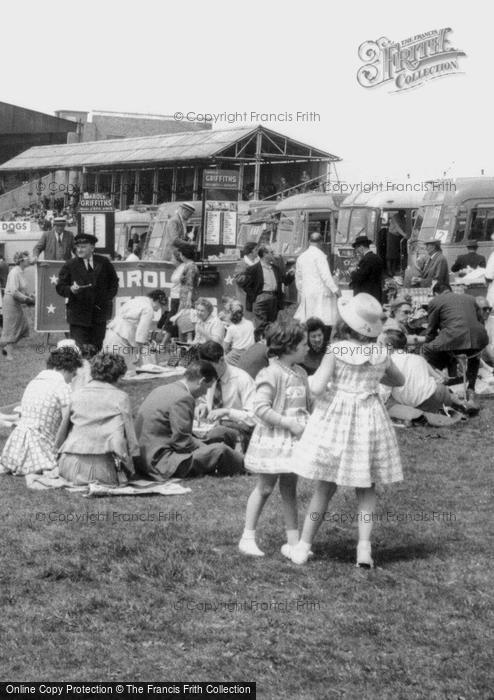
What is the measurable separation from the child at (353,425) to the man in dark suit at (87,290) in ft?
23.6

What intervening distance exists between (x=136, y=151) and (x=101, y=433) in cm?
4831

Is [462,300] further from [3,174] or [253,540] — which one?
[3,174]

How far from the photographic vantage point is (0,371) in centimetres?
1738

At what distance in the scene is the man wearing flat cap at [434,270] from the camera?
18.2m

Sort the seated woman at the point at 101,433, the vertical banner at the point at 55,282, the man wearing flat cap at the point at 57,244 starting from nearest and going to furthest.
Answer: the seated woman at the point at 101,433 < the vertical banner at the point at 55,282 < the man wearing flat cap at the point at 57,244

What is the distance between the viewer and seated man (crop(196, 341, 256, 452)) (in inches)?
417

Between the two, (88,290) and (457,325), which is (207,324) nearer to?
(88,290)

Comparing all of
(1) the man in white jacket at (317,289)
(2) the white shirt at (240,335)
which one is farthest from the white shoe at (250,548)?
(1) the man in white jacket at (317,289)

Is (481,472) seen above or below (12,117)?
below

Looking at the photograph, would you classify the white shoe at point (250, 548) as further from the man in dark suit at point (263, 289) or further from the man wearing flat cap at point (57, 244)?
the man wearing flat cap at point (57, 244)

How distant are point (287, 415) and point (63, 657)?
2.30m

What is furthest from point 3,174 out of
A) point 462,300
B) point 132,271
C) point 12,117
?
point 462,300

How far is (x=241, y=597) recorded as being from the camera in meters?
6.43

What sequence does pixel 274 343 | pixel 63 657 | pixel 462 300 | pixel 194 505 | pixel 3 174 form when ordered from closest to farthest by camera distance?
pixel 63 657
pixel 274 343
pixel 194 505
pixel 462 300
pixel 3 174
